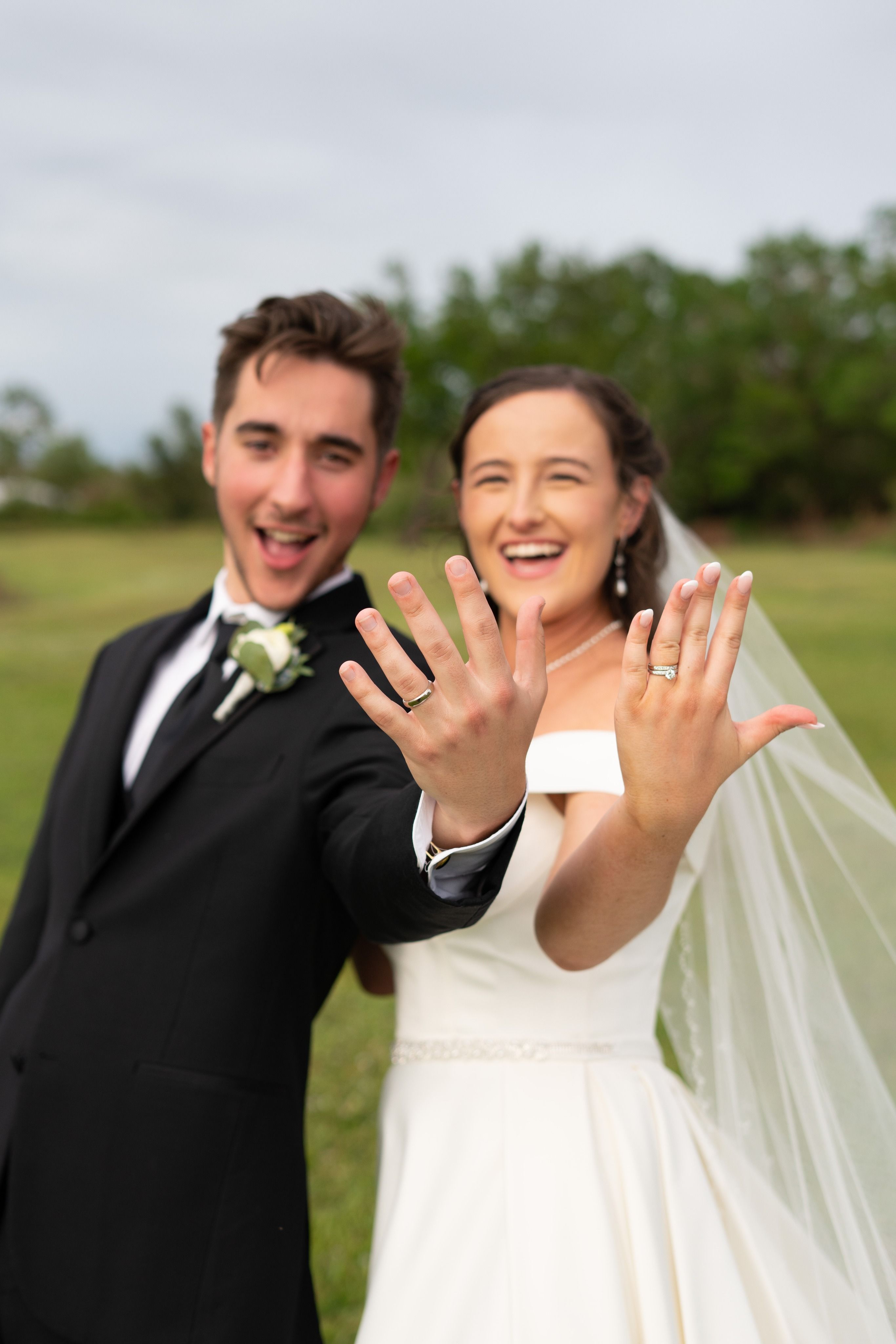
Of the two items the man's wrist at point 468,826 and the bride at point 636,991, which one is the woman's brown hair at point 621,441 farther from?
the man's wrist at point 468,826

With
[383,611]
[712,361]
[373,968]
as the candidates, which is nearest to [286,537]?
[373,968]

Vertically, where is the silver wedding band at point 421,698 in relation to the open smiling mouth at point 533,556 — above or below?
below

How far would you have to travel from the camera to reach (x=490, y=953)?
2.35m

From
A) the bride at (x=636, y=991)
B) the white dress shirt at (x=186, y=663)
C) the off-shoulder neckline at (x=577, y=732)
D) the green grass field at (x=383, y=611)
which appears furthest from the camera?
the green grass field at (x=383, y=611)

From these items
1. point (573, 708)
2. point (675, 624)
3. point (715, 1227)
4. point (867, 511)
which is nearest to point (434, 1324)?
point (715, 1227)

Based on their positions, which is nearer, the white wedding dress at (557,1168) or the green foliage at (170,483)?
the white wedding dress at (557,1168)

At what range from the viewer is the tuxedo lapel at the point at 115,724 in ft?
7.36

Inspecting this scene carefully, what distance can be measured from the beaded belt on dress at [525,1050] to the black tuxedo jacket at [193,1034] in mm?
300

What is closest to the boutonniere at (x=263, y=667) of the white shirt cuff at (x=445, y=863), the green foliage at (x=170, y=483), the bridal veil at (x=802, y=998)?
the white shirt cuff at (x=445, y=863)

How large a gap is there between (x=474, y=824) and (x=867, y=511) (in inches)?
1821

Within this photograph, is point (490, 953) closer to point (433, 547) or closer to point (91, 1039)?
point (91, 1039)

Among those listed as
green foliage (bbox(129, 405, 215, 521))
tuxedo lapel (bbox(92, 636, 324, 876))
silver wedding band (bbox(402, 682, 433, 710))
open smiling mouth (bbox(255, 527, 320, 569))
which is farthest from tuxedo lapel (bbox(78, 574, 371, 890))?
green foliage (bbox(129, 405, 215, 521))

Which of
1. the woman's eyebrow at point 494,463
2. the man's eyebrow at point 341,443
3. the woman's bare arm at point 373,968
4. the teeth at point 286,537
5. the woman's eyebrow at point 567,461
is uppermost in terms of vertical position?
the man's eyebrow at point 341,443

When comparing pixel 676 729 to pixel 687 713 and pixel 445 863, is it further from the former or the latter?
pixel 445 863
